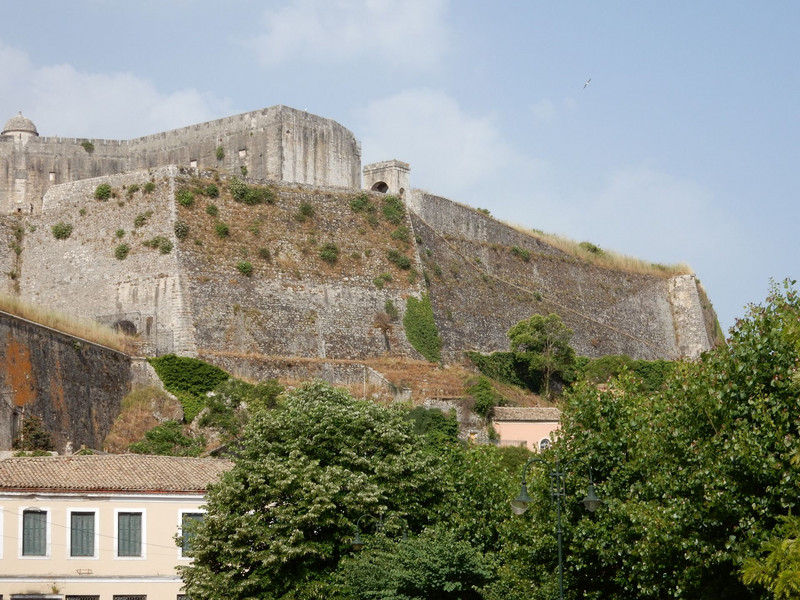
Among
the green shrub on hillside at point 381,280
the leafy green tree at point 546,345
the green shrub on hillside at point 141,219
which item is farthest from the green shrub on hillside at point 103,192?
the leafy green tree at point 546,345

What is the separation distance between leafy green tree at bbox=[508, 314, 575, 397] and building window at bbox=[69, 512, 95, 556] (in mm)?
32268

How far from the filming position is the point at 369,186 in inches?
3066

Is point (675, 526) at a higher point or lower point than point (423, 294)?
lower

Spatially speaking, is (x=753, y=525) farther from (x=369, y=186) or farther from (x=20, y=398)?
(x=369, y=186)

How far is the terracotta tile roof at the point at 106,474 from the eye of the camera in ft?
139

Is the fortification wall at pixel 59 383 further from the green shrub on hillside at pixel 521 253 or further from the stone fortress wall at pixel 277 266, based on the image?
the green shrub on hillside at pixel 521 253

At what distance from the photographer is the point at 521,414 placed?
64.8 meters

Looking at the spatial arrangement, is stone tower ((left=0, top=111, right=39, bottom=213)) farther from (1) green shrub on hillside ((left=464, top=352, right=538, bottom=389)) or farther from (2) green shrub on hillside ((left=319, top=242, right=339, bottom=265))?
(1) green shrub on hillside ((left=464, top=352, right=538, bottom=389))

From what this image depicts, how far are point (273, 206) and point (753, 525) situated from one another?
4367cm

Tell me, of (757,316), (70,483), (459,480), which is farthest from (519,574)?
(70,483)

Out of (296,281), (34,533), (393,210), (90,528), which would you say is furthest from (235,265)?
(34,533)

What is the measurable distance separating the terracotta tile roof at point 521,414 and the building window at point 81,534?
82.9 feet

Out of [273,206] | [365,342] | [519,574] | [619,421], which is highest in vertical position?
[273,206]

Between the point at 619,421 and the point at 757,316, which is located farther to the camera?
the point at 619,421
